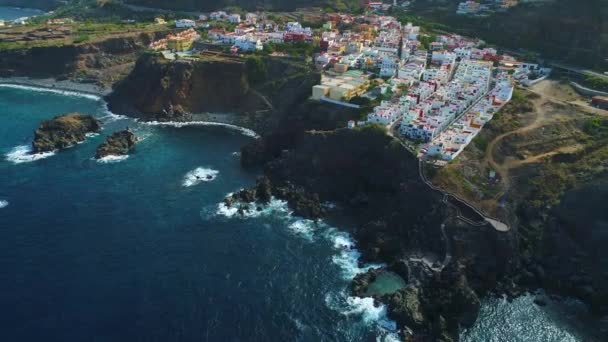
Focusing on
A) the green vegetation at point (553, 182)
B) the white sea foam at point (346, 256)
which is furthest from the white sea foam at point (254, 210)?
the green vegetation at point (553, 182)

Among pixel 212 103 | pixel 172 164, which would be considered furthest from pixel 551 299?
pixel 212 103

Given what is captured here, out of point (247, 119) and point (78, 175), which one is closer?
point (78, 175)

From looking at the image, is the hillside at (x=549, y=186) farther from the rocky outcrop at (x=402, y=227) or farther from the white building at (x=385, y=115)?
the white building at (x=385, y=115)

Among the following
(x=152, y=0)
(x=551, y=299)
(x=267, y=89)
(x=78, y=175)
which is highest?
(x=152, y=0)

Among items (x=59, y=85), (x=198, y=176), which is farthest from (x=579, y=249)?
(x=59, y=85)

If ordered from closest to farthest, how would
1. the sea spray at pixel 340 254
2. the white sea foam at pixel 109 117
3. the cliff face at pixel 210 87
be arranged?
the sea spray at pixel 340 254, the white sea foam at pixel 109 117, the cliff face at pixel 210 87

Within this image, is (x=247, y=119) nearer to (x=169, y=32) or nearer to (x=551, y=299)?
(x=169, y=32)
